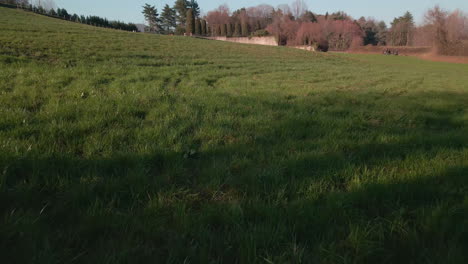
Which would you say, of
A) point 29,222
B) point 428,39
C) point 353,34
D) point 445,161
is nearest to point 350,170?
point 445,161

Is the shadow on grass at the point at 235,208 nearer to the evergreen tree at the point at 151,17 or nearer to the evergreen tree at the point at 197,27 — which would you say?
the evergreen tree at the point at 197,27

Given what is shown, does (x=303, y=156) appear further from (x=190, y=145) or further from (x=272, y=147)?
(x=190, y=145)

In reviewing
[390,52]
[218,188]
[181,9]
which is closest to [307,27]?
[390,52]

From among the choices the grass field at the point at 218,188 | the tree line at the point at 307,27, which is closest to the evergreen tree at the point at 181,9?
the tree line at the point at 307,27

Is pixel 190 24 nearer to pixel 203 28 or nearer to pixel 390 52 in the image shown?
pixel 203 28

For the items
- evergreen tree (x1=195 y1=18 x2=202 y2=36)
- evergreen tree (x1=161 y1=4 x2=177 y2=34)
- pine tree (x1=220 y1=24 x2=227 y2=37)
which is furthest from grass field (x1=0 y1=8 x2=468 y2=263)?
evergreen tree (x1=161 y1=4 x2=177 y2=34)

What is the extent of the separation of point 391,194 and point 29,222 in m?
2.60

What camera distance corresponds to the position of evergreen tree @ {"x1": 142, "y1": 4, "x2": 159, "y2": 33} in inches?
3455

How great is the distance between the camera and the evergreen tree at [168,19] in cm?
8938

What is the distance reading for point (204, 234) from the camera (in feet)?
4.88

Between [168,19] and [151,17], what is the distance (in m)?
6.19

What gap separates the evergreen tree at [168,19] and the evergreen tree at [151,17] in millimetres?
2326

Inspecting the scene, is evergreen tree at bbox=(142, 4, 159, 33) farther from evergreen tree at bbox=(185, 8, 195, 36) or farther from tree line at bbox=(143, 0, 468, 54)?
evergreen tree at bbox=(185, 8, 195, 36)

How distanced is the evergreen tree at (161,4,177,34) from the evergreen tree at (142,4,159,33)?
2.33 metres
